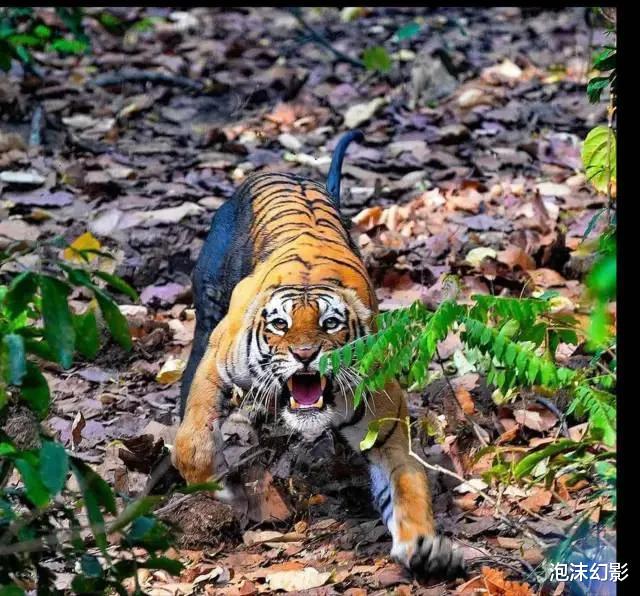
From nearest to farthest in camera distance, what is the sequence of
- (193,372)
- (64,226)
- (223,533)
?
(223,533) < (193,372) < (64,226)

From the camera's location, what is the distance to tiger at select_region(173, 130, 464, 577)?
156 inches

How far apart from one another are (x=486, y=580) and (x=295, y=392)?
3.51 ft

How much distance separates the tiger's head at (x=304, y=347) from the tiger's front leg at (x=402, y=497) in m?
0.17

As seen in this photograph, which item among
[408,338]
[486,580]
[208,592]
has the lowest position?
[208,592]

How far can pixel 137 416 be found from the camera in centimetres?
511

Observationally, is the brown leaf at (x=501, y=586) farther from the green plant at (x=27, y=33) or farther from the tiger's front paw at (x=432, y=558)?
the green plant at (x=27, y=33)

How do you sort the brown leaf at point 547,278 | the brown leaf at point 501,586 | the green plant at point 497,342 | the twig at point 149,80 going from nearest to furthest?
the green plant at point 497,342 → the brown leaf at point 501,586 → the brown leaf at point 547,278 → the twig at point 149,80

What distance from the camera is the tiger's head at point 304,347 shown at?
4090mm

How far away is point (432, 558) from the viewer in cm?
365

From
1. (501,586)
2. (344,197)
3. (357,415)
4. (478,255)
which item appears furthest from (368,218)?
(501,586)

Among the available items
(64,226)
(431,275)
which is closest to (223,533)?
(431,275)

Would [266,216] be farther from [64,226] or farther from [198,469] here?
[64,226]

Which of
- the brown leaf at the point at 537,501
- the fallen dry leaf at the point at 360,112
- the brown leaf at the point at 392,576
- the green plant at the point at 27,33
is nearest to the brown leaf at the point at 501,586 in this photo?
the brown leaf at the point at 392,576

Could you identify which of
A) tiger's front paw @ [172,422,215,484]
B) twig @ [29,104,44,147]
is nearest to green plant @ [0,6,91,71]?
twig @ [29,104,44,147]
